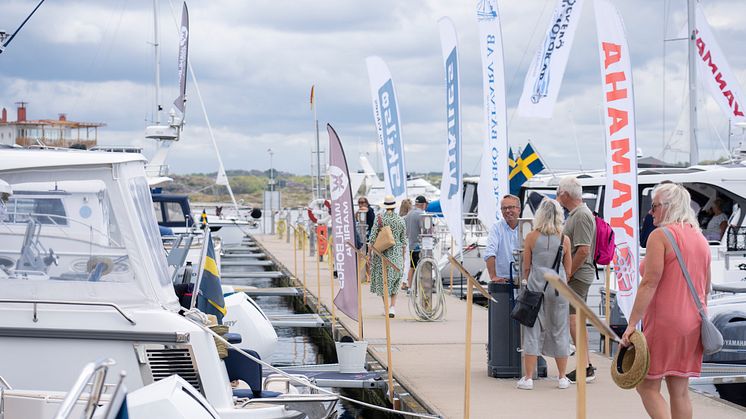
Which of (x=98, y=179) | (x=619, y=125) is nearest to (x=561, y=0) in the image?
(x=619, y=125)

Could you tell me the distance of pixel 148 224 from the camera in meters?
6.63

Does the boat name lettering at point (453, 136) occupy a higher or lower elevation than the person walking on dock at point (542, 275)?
higher

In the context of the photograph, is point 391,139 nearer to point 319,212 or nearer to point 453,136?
point 453,136

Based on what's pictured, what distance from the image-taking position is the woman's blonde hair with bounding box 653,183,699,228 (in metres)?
6.48

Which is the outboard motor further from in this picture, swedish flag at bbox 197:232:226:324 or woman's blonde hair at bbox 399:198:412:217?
woman's blonde hair at bbox 399:198:412:217

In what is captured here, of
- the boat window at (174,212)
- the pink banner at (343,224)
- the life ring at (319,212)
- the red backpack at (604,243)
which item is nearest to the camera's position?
the red backpack at (604,243)

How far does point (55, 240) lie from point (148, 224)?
0.64 meters

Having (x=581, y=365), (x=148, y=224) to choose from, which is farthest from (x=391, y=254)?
(x=581, y=365)

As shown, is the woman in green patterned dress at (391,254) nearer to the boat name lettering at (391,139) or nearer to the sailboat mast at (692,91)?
the boat name lettering at (391,139)

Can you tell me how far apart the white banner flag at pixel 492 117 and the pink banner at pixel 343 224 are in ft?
8.54

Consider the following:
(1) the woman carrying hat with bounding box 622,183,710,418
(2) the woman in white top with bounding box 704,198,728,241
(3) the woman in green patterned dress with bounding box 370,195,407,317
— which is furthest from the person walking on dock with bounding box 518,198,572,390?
(2) the woman in white top with bounding box 704,198,728,241

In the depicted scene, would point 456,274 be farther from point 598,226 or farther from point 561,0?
point 598,226

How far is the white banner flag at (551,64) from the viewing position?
45.1 ft

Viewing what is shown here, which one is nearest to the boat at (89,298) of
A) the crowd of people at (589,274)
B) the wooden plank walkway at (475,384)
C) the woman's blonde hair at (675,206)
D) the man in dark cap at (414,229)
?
the crowd of people at (589,274)
